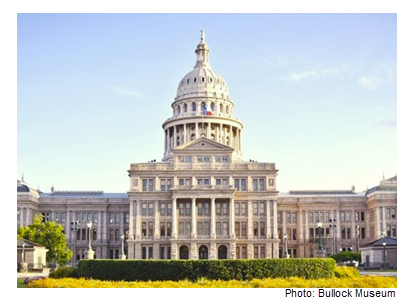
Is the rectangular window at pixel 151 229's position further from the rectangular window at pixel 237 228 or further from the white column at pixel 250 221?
the white column at pixel 250 221

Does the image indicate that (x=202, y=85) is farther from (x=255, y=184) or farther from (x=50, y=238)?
(x=50, y=238)

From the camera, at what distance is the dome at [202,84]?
437 ft

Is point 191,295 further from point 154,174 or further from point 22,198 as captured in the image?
point 22,198

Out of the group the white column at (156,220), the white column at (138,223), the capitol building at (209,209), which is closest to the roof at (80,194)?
the capitol building at (209,209)

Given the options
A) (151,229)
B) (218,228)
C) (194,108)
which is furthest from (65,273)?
(194,108)

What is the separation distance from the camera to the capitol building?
352 feet

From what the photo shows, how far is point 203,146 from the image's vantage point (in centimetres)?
11000

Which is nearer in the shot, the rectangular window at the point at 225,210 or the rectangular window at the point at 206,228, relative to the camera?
the rectangular window at the point at 206,228

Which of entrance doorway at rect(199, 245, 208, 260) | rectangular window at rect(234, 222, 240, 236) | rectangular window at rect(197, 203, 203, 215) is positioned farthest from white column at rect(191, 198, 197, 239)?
rectangular window at rect(234, 222, 240, 236)

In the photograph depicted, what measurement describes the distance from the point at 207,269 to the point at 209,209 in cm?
6124

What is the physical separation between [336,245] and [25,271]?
6412 centimetres

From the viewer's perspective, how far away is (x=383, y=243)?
8119 cm

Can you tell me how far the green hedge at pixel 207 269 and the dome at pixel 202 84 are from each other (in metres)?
84.5
